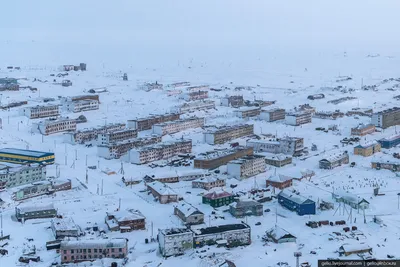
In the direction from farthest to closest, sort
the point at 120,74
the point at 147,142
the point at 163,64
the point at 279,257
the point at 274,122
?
the point at 163,64 → the point at 120,74 → the point at 274,122 → the point at 147,142 → the point at 279,257

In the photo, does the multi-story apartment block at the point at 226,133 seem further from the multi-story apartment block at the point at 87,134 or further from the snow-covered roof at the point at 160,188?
the snow-covered roof at the point at 160,188

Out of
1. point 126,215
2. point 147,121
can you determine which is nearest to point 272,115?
point 147,121

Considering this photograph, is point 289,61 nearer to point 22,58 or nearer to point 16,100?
point 22,58

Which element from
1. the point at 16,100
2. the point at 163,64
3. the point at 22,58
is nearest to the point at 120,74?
the point at 163,64

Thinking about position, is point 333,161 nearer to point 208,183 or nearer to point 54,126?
point 208,183

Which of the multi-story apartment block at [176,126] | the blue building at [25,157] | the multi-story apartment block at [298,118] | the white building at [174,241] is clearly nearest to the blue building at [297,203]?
the white building at [174,241]

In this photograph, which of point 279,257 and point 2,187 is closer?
point 279,257
